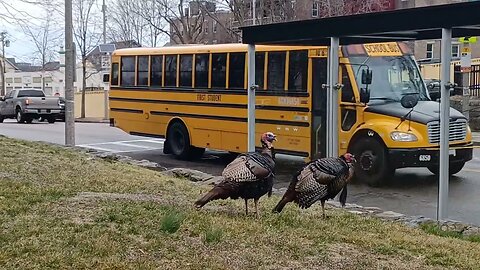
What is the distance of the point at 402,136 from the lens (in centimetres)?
1223

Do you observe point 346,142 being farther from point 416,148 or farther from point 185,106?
point 185,106

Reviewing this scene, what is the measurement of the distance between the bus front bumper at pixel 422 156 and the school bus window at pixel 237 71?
431 cm

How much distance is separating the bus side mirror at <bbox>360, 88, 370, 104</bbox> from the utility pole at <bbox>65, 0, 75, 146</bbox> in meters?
7.29

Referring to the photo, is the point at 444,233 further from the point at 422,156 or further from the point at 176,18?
the point at 176,18

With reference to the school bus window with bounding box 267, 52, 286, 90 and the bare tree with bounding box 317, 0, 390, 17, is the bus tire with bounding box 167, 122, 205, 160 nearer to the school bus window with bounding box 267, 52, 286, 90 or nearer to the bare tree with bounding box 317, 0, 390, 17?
the school bus window with bounding box 267, 52, 286, 90

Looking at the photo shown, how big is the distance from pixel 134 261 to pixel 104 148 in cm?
1526

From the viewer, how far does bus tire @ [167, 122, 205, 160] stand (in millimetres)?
17000

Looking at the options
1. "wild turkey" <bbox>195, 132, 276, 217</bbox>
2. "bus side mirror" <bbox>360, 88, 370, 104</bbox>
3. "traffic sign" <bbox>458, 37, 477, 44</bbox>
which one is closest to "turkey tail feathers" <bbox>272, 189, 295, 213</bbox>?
"wild turkey" <bbox>195, 132, 276, 217</bbox>

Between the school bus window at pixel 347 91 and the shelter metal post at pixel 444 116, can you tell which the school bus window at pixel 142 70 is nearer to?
the school bus window at pixel 347 91

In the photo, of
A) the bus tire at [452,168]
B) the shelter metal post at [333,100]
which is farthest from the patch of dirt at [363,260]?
the bus tire at [452,168]

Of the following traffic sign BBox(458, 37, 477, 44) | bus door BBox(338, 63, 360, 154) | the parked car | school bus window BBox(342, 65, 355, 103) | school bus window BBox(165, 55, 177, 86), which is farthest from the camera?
the parked car

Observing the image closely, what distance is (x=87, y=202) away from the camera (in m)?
7.35

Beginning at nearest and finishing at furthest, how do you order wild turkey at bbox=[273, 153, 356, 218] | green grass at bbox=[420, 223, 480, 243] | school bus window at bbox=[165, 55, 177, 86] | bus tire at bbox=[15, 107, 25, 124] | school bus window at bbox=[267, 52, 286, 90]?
wild turkey at bbox=[273, 153, 356, 218] → green grass at bbox=[420, 223, 480, 243] → school bus window at bbox=[267, 52, 286, 90] → school bus window at bbox=[165, 55, 177, 86] → bus tire at bbox=[15, 107, 25, 124]

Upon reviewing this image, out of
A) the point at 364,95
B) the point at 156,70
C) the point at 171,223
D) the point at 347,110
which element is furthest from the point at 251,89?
the point at 171,223
